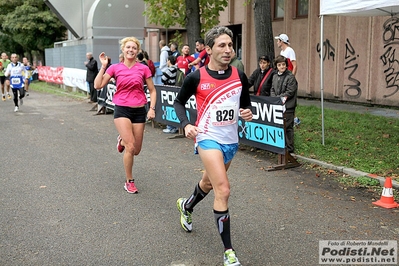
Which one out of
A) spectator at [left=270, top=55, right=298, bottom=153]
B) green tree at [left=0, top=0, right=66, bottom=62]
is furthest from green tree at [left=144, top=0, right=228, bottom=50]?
green tree at [left=0, top=0, right=66, bottom=62]

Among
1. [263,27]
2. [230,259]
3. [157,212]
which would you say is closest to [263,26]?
[263,27]

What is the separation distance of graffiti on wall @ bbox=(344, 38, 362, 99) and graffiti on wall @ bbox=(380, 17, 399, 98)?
1.17 metres

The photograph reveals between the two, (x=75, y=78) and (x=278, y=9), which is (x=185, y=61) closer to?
(x=278, y=9)

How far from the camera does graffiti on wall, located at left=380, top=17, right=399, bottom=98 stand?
47.6ft

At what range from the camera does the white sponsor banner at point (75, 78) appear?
2319 cm

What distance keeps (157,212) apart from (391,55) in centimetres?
1149

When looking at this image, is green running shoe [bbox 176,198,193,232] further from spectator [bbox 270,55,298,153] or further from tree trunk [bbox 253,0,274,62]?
tree trunk [bbox 253,0,274,62]

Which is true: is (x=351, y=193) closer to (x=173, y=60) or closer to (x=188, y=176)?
(x=188, y=176)

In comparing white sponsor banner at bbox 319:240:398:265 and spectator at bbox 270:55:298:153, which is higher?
spectator at bbox 270:55:298:153

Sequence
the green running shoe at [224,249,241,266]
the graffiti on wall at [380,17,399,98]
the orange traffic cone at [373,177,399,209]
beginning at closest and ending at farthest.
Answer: the green running shoe at [224,249,241,266]
the orange traffic cone at [373,177,399,209]
the graffiti on wall at [380,17,399,98]

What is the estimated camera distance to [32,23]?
123 ft

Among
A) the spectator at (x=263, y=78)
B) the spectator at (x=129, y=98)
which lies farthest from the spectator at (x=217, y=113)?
the spectator at (x=263, y=78)

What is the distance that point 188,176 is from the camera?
7652 millimetres

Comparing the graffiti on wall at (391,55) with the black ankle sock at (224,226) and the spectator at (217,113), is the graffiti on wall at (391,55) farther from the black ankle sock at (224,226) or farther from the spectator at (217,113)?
the black ankle sock at (224,226)
